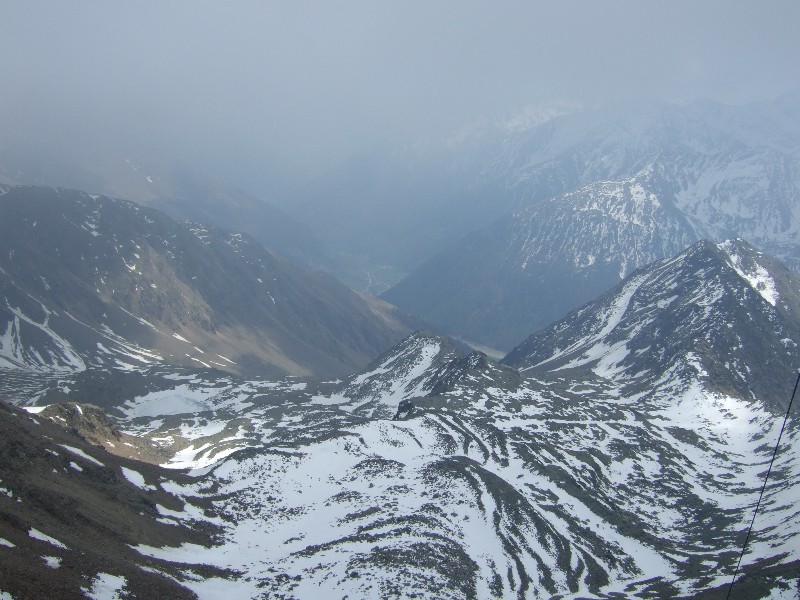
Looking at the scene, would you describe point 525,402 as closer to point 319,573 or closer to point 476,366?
point 476,366

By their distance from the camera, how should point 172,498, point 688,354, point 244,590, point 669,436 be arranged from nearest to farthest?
point 244,590, point 172,498, point 669,436, point 688,354

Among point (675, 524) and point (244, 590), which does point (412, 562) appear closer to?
point (244, 590)

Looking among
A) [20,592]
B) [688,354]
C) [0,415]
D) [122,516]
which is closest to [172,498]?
[122,516]

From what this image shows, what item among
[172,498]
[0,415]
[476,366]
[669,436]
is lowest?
[172,498]

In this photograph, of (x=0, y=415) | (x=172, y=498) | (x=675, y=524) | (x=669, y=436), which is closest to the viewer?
(x=0, y=415)

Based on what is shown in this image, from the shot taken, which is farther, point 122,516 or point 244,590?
point 122,516

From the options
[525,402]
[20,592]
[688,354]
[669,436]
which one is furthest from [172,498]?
[688,354]

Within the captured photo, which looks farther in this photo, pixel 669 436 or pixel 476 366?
pixel 476 366

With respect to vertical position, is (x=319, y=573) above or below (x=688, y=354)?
below

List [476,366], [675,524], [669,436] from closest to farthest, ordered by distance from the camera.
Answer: [675,524] < [669,436] < [476,366]
